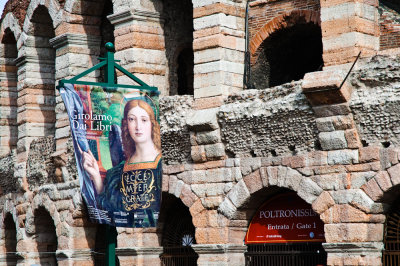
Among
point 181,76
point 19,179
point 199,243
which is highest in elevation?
point 181,76

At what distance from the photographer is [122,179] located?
12570 millimetres

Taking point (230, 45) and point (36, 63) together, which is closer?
point (230, 45)


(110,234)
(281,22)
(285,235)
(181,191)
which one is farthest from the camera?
(181,191)

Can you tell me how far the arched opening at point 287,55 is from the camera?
15742mm

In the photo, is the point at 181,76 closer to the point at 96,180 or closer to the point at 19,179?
the point at 19,179

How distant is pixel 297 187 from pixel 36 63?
8304mm

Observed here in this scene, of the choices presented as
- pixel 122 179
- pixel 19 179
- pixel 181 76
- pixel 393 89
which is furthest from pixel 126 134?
pixel 19 179

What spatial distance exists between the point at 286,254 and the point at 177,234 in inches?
108

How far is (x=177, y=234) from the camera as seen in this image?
1669 centimetres

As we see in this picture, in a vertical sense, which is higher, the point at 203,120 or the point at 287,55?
the point at 287,55

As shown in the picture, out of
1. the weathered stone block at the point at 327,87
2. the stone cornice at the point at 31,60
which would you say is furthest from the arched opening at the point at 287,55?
the stone cornice at the point at 31,60

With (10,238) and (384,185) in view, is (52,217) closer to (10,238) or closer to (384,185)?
(10,238)

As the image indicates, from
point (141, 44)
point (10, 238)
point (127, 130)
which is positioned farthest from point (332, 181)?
point (10, 238)

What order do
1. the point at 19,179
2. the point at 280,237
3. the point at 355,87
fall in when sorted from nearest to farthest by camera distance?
the point at 355,87 → the point at 280,237 → the point at 19,179
